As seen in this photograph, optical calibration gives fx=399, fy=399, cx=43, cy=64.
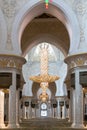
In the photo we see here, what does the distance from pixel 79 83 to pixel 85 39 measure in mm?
1841

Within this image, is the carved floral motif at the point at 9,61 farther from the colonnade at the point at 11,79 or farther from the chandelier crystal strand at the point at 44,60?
the chandelier crystal strand at the point at 44,60

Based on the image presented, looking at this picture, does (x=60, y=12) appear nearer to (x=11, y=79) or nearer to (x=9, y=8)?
(x=9, y=8)

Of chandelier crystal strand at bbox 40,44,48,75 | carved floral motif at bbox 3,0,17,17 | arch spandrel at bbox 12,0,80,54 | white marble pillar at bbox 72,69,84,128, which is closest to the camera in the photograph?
white marble pillar at bbox 72,69,84,128

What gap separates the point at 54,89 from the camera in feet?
128

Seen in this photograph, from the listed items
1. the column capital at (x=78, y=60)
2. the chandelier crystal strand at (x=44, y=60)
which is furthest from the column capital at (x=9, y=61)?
the chandelier crystal strand at (x=44, y=60)

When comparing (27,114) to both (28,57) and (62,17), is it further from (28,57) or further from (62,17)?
(62,17)

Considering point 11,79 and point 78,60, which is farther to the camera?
point 11,79

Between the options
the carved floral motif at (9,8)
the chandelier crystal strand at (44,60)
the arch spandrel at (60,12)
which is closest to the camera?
the arch spandrel at (60,12)

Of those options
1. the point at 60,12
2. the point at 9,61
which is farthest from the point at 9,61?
the point at 60,12

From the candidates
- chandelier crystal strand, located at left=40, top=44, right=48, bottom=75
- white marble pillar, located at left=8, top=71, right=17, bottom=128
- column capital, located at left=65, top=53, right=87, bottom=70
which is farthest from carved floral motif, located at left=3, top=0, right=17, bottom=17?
chandelier crystal strand, located at left=40, top=44, right=48, bottom=75

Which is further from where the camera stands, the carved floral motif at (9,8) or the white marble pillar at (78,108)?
the carved floral motif at (9,8)

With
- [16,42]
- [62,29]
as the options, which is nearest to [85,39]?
[16,42]

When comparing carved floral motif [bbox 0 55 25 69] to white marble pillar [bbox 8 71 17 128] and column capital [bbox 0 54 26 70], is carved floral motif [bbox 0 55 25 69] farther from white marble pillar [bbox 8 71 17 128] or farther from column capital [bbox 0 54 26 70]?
white marble pillar [bbox 8 71 17 128]

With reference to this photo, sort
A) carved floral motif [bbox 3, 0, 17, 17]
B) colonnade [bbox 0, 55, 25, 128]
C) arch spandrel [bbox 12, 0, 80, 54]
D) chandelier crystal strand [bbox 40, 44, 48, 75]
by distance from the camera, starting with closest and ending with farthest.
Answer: colonnade [bbox 0, 55, 25, 128] → arch spandrel [bbox 12, 0, 80, 54] → carved floral motif [bbox 3, 0, 17, 17] → chandelier crystal strand [bbox 40, 44, 48, 75]
